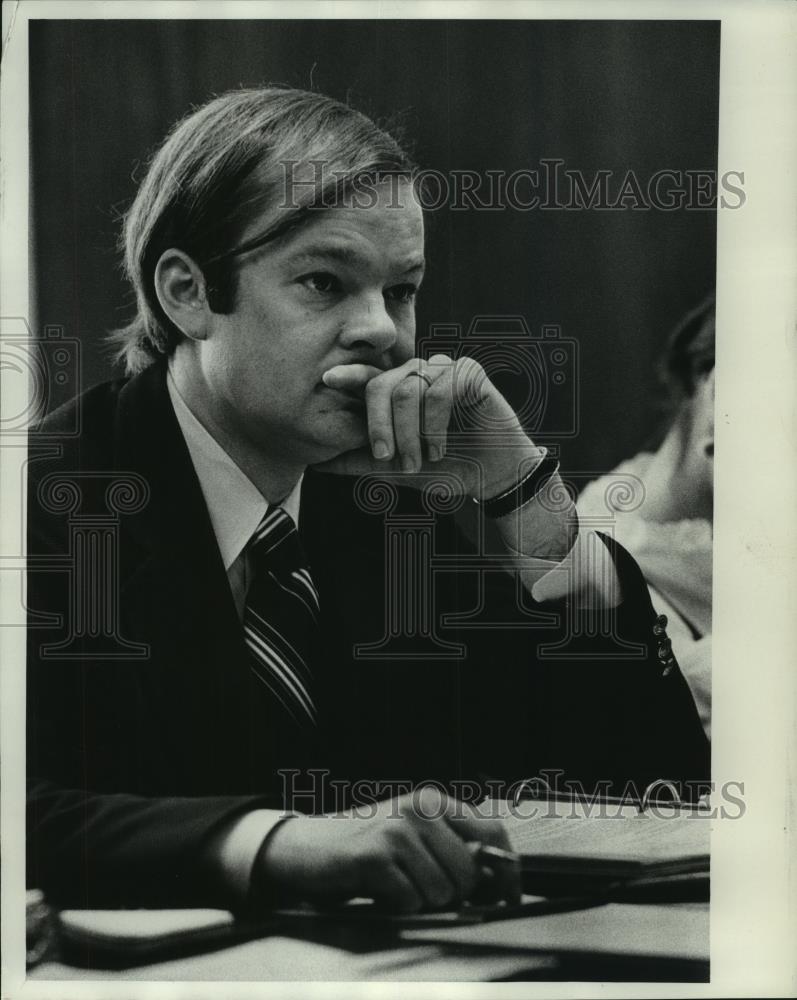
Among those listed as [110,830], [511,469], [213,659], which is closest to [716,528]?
[511,469]

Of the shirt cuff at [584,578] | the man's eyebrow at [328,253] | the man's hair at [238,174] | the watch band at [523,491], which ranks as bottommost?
the shirt cuff at [584,578]

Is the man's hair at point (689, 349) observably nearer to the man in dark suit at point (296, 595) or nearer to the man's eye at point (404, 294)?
the man in dark suit at point (296, 595)

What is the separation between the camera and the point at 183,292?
7.64 feet

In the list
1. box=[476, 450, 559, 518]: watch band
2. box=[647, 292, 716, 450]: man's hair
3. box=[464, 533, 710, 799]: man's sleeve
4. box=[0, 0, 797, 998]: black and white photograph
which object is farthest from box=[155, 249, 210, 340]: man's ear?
box=[647, 292, 716, 450]: man's hair

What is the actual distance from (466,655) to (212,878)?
774 mm

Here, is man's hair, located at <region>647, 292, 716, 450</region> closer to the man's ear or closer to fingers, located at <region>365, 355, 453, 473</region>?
fingers, located at <region>365, 355, 453, 473</region>

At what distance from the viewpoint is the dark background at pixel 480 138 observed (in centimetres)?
234

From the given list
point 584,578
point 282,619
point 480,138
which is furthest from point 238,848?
point 480,138

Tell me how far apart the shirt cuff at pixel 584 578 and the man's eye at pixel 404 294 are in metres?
0.67

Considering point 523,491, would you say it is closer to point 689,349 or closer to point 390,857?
point 689,349

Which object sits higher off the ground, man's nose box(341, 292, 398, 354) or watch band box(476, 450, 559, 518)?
man's nose box(341, 292, 398, 354)

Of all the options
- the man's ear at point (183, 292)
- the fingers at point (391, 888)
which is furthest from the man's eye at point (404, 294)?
the fingers at point (391, 888)

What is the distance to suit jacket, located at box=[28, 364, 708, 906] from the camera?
2.34m

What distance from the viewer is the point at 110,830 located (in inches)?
92.3
